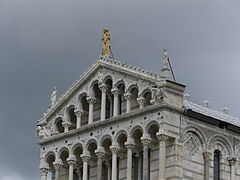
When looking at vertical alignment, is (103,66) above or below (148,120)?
above

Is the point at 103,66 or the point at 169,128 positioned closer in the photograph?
the point at 169,128

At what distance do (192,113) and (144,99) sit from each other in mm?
2820

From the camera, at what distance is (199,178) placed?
195 ft

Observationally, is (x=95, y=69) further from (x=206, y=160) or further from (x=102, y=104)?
(x=206, y=160)

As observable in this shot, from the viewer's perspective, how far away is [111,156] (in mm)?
61750

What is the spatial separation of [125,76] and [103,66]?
221 cm

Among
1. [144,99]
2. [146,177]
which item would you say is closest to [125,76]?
[144,99]

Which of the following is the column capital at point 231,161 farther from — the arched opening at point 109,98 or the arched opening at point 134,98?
the arched opening at point 109,98

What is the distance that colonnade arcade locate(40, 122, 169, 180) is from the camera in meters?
58.8

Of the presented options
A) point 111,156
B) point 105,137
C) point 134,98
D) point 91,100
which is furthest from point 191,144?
point 91,100

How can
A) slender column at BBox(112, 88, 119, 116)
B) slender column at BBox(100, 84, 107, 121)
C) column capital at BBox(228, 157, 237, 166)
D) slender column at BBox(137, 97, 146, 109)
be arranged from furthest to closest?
1. slender column at BBox(100, 84, 107, 121)
2. slender column at BBox(112, 88, 119, 116)
3. column capital at BBox(228, 157, 237, 166)
4. slender column at BBox(137, 97, 146, 109)

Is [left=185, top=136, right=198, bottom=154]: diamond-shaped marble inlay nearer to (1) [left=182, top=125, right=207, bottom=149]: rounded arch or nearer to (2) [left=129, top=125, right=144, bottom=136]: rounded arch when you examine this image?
(1) [left=182, top=125, right=207, bottom=149]: rounded arch

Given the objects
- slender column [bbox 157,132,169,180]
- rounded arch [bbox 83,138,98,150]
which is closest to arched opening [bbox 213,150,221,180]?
slender column [bbox 157,132,169,180]

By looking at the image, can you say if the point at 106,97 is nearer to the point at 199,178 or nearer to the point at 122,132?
the point at 122,132
